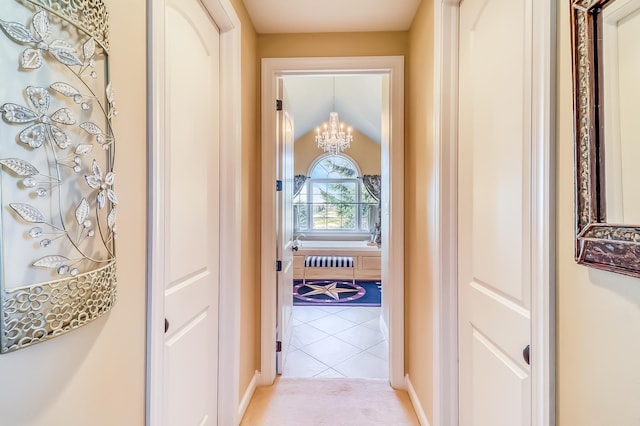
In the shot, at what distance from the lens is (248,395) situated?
1.99 m

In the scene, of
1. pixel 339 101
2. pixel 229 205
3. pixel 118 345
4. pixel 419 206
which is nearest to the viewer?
pixel 118 345

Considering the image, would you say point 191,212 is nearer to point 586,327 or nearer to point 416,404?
point 586,327

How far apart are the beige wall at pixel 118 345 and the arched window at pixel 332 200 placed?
563cm

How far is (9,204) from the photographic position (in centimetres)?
50

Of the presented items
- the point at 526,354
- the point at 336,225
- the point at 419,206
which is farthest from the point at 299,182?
the point at 526,354

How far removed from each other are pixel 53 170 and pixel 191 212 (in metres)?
0.73

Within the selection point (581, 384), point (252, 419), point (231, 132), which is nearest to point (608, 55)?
point (581, 384)

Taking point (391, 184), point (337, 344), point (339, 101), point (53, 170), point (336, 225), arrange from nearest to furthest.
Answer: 1. point (53, 170)
2. point (391, 184)
3. point (337, 344)
4. point (339, 101)
5. point (336, 225)

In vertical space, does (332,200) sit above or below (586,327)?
above

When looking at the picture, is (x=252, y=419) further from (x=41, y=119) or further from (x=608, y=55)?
(x=608, y=55)

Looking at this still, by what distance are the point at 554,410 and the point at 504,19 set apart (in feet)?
3.79

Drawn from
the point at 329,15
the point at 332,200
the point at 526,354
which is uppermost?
the point at 329,15

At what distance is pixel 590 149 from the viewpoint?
629 mm

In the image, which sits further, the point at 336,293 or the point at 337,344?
the point at 336,293
